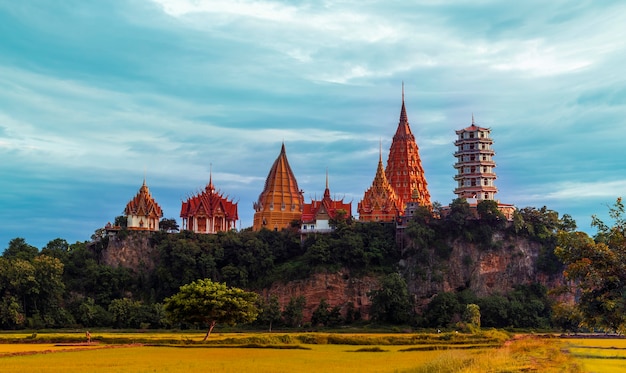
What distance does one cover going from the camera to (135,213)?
98000 millimetres

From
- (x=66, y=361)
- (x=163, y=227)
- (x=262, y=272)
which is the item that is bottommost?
(x=66, y=361)

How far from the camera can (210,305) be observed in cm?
6556

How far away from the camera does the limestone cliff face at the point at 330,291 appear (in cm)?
8925

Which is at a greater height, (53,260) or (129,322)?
(53,260)

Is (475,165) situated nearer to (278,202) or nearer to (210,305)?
(278,202)

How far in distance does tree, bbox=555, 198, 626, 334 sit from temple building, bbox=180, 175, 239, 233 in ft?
232

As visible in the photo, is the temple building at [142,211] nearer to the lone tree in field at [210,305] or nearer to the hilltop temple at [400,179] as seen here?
the hilltop temple at [400,179]

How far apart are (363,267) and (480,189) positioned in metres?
20.0

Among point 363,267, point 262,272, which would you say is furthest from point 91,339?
point 363,267

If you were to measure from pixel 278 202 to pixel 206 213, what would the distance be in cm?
1001

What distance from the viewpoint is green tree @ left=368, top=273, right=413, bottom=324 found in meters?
81.8

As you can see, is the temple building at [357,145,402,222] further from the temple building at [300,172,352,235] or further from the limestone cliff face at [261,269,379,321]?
the limestone cliff face at [261,269,379,321]

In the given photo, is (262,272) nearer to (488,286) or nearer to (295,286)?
(295,286)

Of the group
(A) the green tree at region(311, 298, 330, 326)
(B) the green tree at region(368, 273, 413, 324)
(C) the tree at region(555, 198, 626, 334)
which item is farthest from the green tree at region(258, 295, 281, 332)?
(C) the tree at region(555, 198, 626, 334)
